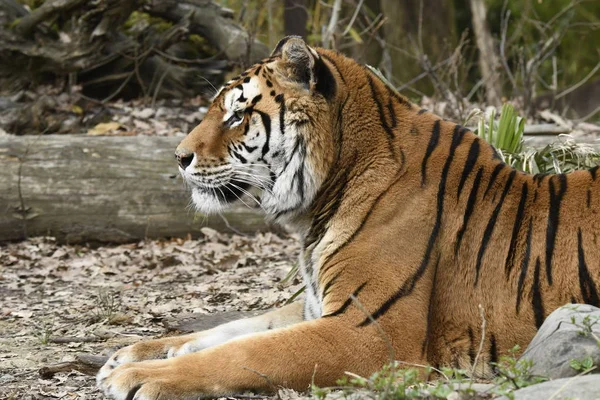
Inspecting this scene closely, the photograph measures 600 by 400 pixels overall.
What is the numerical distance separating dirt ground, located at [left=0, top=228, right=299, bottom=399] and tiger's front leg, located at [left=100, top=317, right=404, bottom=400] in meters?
0.66

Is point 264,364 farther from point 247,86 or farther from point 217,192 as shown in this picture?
point 247,86

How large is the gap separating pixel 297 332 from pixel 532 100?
7734 millimetres

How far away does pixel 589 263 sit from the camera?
3711 mm

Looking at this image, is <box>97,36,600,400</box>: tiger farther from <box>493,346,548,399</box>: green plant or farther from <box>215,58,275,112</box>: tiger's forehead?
<box>493,346,548,399</box>: green plant

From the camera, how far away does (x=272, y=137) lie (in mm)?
4199

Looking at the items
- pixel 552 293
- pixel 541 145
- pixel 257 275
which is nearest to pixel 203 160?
pixel 552 293

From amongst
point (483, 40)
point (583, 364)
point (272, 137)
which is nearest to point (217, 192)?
point (272, 137)

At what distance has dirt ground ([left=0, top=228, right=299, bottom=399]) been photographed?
187 inches

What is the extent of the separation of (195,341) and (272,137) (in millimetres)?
1131

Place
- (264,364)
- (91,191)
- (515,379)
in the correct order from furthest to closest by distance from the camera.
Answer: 1. (91,191)
2. (264,364)
3. (515,379)

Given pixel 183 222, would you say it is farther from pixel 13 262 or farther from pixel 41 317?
pixel 41 317

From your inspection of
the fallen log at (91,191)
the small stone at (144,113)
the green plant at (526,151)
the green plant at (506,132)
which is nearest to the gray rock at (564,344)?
the green plant at (526,151)

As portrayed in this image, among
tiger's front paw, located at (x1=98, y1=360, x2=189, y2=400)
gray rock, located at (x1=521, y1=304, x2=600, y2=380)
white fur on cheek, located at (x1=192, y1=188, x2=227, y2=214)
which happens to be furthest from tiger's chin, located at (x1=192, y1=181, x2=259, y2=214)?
gray rock, located at (x1=521, y1=304, x2=600, y2=380)

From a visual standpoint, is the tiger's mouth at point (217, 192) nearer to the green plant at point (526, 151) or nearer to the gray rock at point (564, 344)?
the gray rock at point (564, 344)
